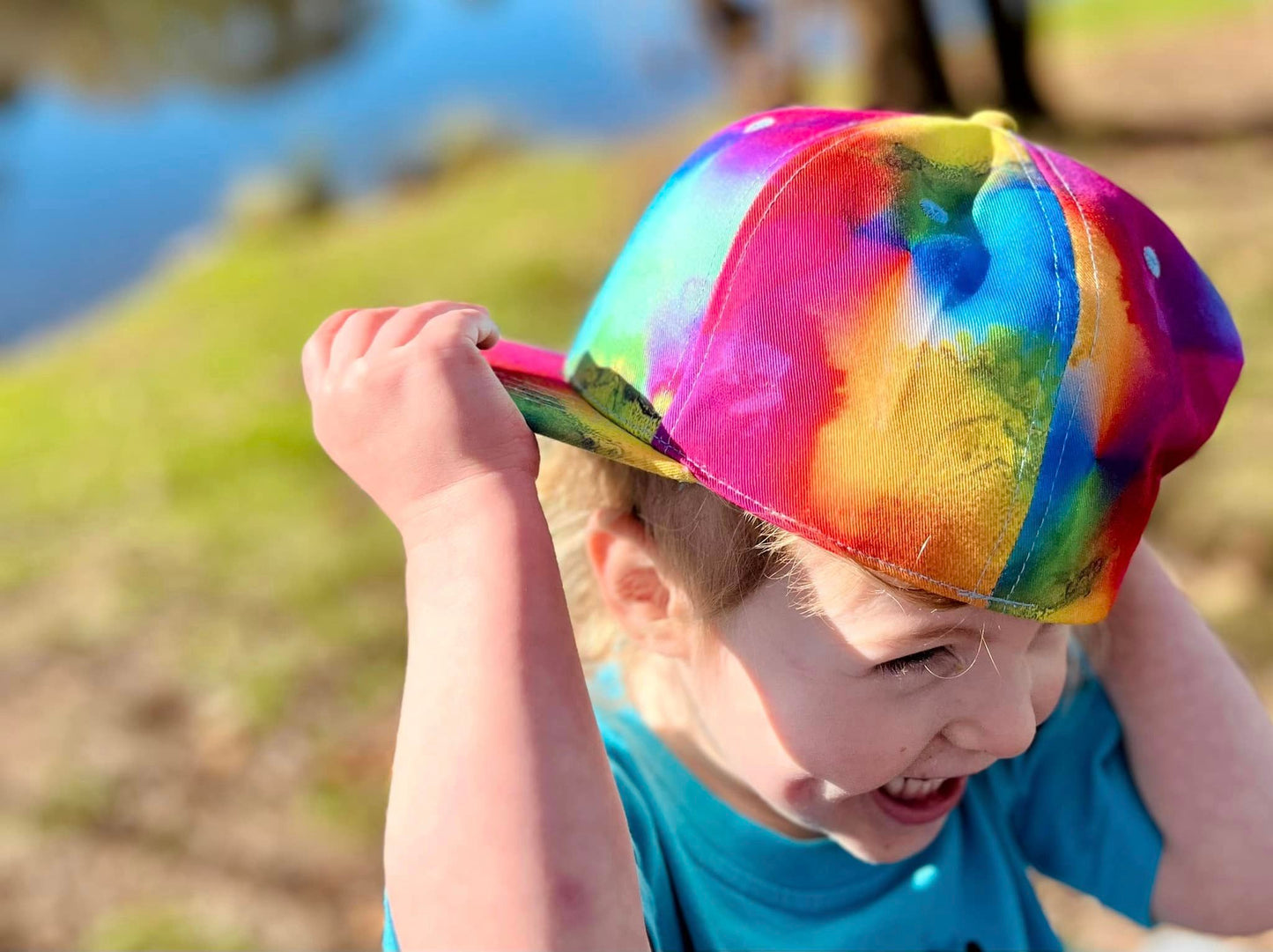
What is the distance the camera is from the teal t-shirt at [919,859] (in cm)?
139

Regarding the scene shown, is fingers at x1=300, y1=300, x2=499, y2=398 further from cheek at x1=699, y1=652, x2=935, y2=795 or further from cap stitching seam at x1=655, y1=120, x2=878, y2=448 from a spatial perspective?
cheek at x1=699, y1=652, x2=935, y2=795

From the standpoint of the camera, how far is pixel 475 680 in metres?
1.07

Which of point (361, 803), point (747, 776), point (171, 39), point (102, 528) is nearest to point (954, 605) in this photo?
point (747, 776)

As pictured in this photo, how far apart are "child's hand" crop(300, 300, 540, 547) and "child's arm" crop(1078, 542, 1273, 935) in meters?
0.83

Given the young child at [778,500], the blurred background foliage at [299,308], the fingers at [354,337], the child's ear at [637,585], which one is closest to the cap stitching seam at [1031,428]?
the young child at [778,500]

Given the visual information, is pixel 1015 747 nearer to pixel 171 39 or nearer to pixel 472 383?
pixel 472 383

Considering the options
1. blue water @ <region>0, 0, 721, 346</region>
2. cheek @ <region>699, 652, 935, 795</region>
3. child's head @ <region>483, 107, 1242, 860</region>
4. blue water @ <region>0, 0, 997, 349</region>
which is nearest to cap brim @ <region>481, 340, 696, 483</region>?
child's head @ <region>483, 107, 1242, 860</region>

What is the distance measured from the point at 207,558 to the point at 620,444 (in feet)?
9.62

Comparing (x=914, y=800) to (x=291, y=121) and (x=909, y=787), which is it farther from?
(x=291, y=121)

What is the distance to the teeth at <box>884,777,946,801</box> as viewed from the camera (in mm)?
1351

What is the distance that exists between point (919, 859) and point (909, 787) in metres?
0.19

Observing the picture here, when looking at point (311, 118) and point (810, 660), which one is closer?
point (810, 660)

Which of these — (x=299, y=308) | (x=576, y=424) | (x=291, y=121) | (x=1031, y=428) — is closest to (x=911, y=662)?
(x=1031, y=428)

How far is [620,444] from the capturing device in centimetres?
117
